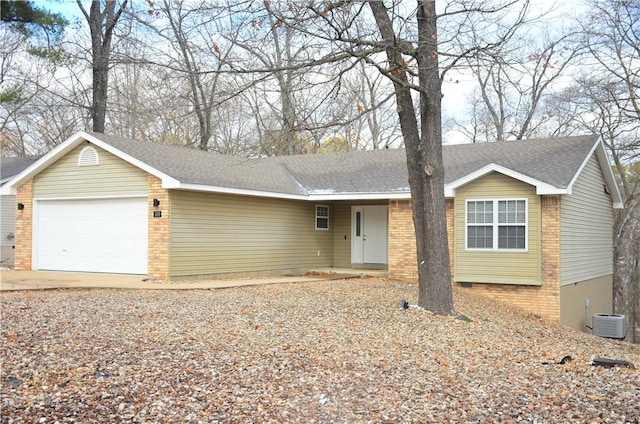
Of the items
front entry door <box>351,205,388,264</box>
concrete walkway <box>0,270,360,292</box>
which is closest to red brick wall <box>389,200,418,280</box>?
front entry door <box>351,205,388,264</box>

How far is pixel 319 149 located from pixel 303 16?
23740 mm

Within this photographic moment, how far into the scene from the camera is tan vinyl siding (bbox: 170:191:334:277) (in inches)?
593

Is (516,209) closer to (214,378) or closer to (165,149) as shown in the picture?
(165,149)

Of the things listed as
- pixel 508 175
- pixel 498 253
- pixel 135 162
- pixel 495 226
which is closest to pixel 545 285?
Answer: pixel 498 253

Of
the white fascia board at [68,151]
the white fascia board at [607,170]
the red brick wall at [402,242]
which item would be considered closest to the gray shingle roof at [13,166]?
the white fascia board at [68,151]

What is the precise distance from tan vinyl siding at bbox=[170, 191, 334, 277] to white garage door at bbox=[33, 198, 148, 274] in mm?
977

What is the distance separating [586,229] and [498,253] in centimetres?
371

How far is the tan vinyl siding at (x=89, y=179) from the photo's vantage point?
15359mm

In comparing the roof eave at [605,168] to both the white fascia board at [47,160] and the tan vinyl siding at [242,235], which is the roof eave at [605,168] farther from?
the white fascia board at [47,160]

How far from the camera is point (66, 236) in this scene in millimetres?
16641

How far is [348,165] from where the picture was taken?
2069 centimetres

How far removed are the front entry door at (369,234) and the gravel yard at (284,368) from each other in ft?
30.7

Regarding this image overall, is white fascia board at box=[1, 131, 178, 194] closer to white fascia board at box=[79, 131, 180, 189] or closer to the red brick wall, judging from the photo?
white fascia board at box=[79, 131, 180, 189]

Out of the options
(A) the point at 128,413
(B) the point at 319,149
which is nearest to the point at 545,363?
(A) the point at 128,413
